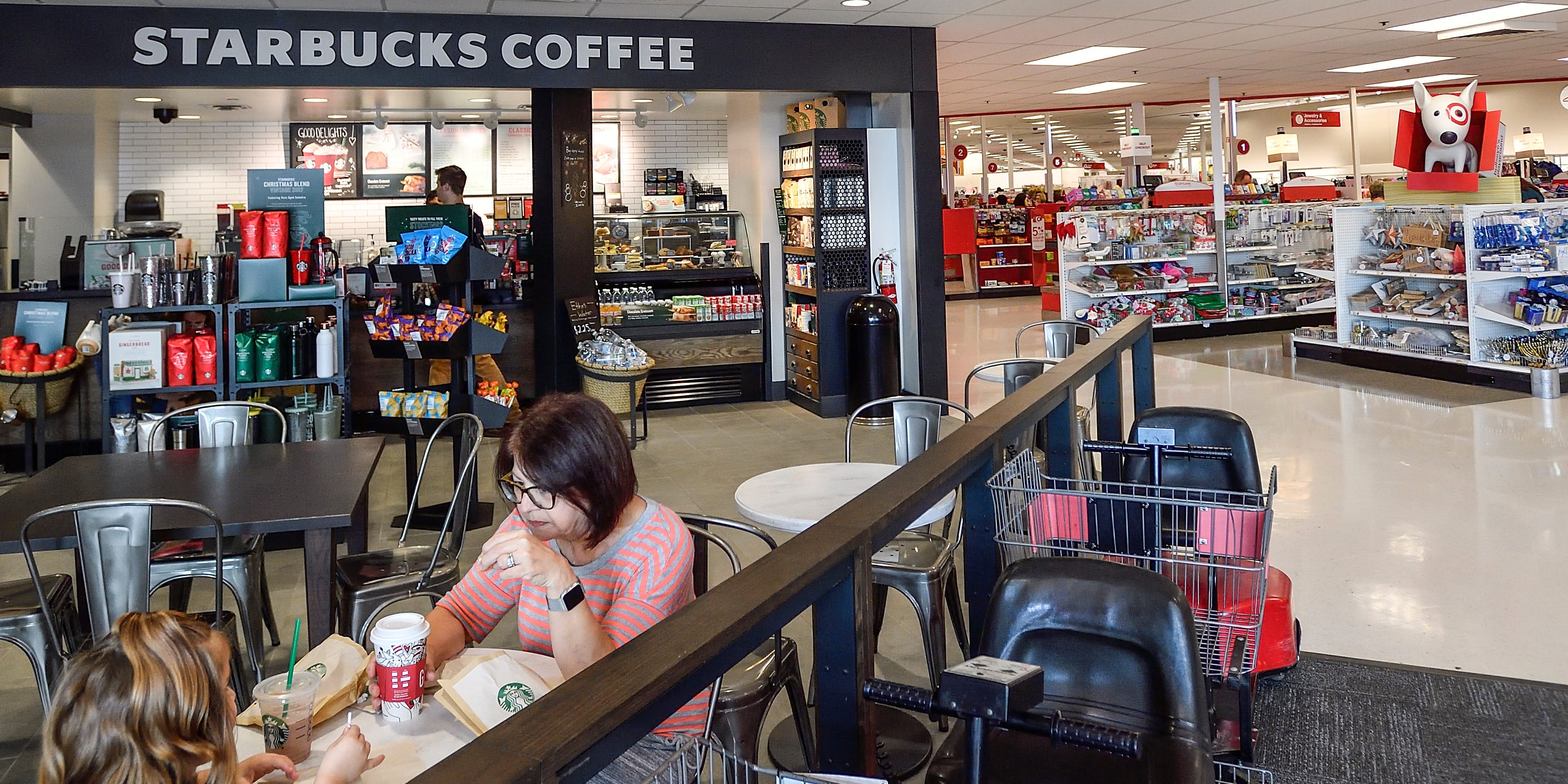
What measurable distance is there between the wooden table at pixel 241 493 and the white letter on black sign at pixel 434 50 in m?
3.54

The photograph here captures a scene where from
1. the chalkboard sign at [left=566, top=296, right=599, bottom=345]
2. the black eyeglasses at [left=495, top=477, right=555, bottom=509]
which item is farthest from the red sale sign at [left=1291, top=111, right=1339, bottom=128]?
the black eyeglasses at [left=495, top=477, right=555, bottom=509]

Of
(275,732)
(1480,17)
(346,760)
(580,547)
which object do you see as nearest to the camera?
(346,760)

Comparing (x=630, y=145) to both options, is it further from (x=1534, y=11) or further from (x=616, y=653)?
(x=616, y=653)

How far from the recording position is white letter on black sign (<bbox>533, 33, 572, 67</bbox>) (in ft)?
23.9

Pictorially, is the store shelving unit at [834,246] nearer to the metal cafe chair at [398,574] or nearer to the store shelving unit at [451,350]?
the store shelving unit at [451,350]

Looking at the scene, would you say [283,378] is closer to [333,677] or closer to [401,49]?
[401,49]

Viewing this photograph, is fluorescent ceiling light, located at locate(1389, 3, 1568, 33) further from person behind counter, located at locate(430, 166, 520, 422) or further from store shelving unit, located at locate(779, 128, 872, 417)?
person behind counter, located at locate(430, 166, 520, 422)

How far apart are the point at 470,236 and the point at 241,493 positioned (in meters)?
2.57

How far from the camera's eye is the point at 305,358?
6184mm

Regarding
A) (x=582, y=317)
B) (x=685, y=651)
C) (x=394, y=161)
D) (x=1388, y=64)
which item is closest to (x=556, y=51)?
(x=582, y=317)

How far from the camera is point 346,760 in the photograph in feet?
5.01

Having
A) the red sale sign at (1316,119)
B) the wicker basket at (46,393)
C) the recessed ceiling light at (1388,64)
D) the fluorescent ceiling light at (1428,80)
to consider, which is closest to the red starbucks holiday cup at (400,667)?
the wicker basket at (46,393)

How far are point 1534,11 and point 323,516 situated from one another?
1017cm

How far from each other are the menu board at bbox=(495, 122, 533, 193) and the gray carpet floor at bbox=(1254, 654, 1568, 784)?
11023mm
